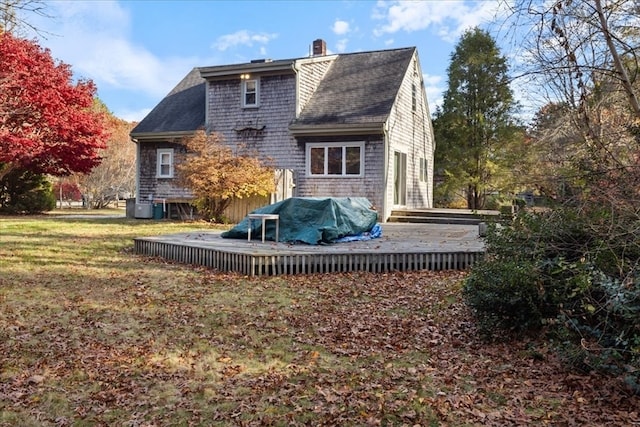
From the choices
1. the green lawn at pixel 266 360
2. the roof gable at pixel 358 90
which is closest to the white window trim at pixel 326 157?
the roof gable at pixel 358 90

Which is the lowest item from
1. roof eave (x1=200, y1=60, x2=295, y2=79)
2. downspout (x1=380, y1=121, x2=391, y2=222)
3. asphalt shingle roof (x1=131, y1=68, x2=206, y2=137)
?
downspout (x1=380, y1=121, x2=391, y2=222)

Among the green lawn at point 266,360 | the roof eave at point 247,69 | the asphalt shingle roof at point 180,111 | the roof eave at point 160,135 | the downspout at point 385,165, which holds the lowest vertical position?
the green lawn at point 266,360

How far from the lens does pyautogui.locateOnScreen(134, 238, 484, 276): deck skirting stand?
304 inches

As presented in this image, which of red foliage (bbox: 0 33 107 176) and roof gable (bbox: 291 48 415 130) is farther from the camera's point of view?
red foliage (bbox: 0 33 107 176)

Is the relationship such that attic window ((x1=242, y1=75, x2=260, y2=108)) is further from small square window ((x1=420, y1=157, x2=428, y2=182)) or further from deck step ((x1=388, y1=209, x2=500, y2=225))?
small square window ((x1=420, y1=157, x2=428, y2=182))

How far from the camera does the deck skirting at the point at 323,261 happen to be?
771cm

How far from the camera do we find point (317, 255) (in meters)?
7.94

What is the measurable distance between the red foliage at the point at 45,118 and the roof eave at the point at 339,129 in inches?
333

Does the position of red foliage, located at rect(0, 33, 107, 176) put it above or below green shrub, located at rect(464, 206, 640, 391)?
above

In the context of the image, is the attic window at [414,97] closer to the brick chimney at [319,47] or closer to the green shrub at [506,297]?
the brick chimney at [319,47]

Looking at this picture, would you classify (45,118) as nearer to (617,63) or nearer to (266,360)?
(266,360)

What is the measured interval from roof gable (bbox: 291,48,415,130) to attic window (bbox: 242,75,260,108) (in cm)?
187

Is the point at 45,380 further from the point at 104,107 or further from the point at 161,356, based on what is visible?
the point at 104,107

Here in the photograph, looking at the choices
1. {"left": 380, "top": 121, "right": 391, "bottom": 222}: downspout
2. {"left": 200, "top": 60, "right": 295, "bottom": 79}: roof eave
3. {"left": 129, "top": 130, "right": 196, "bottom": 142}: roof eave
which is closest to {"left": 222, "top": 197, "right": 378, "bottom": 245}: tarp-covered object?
{"left": 380, "top": 121, "right": 391, "bottom": 222}: downspout
